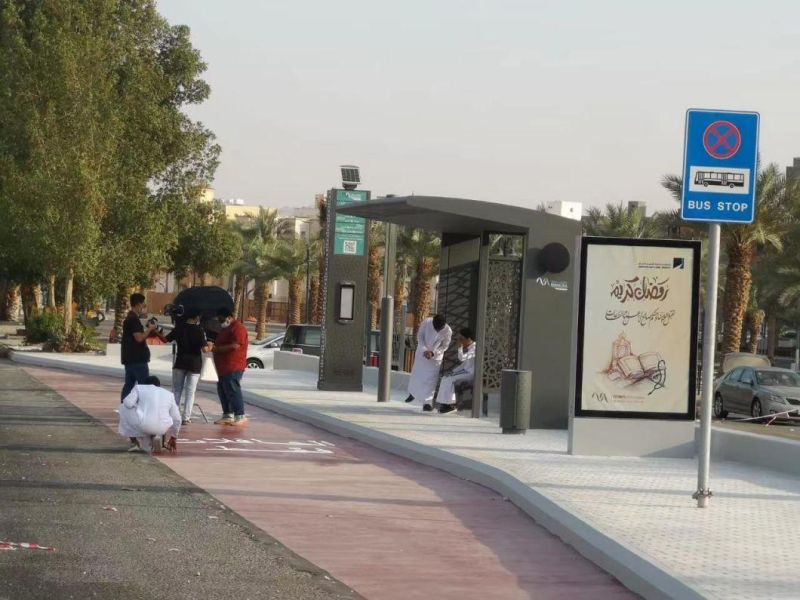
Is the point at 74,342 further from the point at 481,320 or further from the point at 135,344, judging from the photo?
the point at 135,344

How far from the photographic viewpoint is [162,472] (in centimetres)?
1404

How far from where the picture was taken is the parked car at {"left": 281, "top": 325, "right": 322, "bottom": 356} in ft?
146

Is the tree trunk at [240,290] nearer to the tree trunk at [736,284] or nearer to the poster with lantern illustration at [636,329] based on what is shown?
the tree trunk at [736,284]

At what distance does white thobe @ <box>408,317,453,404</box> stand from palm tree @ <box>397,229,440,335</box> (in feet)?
121

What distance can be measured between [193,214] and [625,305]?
45286mm

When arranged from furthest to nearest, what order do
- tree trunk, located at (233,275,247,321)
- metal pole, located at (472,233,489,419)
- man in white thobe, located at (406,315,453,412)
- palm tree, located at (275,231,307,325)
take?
tree trunk, located at (233,275,247,321)
palm tree, located at (275,231,307,325)
man in white thobe, located at (406,315,453,412)
metal pole, located at (472,233,489,419)

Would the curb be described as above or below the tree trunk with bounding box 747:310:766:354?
below

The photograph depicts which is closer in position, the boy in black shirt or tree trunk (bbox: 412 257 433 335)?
the boy in black shirt

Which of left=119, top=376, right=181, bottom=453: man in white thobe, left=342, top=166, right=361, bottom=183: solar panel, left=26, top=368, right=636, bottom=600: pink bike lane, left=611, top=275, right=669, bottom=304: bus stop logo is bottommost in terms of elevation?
left=26, top=368, right=636, bottom=600: pink bike lane

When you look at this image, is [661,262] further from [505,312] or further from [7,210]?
[7,210]

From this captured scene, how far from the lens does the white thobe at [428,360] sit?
2392 cm

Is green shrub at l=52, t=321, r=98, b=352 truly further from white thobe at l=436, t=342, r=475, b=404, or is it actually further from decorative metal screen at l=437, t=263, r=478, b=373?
white thobe at l=436, t=342, r=475, b=404

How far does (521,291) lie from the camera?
21422mm

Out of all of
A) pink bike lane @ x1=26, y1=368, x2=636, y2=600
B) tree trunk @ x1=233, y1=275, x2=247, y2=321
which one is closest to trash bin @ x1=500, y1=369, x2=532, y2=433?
pink bike lane @ x1=26, y1=368, x2=636, y2=600
